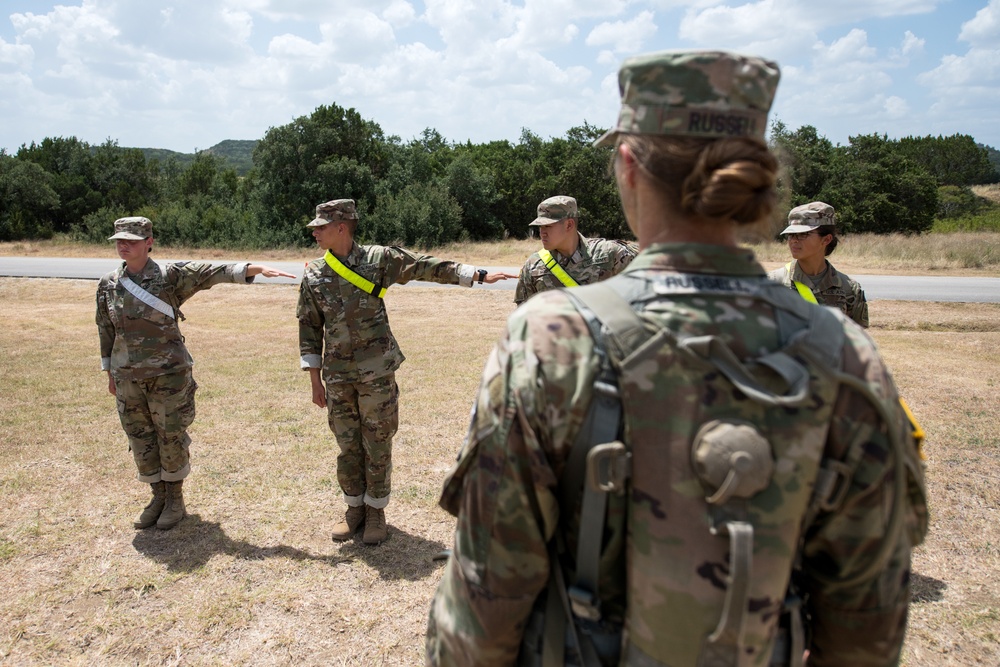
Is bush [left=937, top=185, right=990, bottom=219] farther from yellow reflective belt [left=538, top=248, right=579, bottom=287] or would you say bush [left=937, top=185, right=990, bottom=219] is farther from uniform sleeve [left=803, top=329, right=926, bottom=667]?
uniform sleeve [left=803, top=329, right=926, bottom=667]

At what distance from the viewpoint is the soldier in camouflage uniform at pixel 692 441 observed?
1.27m

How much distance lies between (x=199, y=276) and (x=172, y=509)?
1.76 m

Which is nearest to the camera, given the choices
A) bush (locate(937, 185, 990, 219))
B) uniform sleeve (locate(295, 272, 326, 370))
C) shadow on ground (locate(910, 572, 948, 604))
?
shadow on ground (locate(910, 572, 948, 604))

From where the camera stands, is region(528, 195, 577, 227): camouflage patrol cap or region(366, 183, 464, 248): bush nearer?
region(528, 195, 577, 227): camouflage patrol cap

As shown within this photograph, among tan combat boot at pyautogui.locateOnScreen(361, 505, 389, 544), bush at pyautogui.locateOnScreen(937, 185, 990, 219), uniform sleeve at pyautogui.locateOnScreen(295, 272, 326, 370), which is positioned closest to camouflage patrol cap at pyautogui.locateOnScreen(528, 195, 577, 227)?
uniform sleeve at pyautogui.locateOnScreen(295, 272, 326, 370)

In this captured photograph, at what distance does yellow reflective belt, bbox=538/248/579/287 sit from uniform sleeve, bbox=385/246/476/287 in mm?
1250

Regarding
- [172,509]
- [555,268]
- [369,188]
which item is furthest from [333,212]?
[369,188]

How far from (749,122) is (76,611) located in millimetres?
4620

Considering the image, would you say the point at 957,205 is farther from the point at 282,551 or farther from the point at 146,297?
the point at 146,297

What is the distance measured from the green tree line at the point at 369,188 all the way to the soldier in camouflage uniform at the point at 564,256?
25.8 metres

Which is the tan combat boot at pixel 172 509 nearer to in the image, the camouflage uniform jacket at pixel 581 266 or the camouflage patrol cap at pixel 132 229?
the camouflage patrol cap at pixel 132 229

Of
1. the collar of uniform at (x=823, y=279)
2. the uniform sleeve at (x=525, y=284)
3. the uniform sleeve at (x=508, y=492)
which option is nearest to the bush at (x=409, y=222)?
the uniform sleeve at (x=525, y=284)

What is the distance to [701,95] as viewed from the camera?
4.26 feet

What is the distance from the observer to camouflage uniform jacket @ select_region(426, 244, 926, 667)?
1296mm
